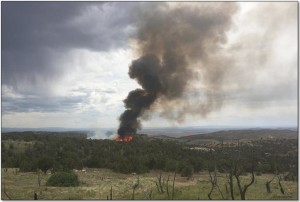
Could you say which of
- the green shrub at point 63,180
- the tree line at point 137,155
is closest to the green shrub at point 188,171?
the tree line at point 137,155

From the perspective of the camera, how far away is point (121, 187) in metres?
15.7

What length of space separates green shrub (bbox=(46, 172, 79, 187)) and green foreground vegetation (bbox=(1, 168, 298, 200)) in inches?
9.6

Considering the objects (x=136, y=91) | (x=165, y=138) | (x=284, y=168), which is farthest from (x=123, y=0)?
(x=284, y=168)

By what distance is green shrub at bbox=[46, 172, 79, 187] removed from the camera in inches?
623

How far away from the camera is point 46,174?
54.6 ft

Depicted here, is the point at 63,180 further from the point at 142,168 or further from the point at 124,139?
the point at 124,139

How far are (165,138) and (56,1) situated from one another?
6.90m

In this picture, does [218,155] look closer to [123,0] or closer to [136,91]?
[136,91]

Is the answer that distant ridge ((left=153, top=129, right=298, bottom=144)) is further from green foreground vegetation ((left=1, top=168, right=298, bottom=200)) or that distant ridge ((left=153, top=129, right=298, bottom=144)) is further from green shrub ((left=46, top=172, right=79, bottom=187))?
green shrub ((left=46, top=172, right=79, bottom=187))

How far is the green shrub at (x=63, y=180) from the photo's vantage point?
15.8 m

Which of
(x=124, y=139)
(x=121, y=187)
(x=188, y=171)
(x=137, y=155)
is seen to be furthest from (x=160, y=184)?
(x=124, y=139)

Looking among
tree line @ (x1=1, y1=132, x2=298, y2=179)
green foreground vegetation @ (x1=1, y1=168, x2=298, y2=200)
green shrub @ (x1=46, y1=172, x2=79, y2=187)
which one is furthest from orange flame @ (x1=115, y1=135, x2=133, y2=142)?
green shrub @ (x1=46, y1=172, x2=79, y2=187)

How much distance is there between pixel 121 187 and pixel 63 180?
2221 millimetres

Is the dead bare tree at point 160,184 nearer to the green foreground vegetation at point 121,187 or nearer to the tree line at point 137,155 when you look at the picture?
the green foreground vegetation at point 121,187
